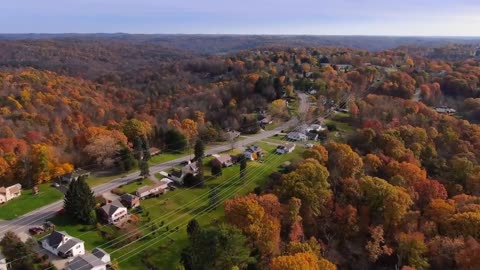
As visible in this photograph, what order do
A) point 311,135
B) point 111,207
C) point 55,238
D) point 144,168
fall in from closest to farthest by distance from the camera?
point 55,238 → point 111,207 → point 144,168 → point 311,135

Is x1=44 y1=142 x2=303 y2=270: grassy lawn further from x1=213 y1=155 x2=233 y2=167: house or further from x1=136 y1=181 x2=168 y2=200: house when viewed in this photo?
x1=213 y1=155 x2=233 y2=167: house

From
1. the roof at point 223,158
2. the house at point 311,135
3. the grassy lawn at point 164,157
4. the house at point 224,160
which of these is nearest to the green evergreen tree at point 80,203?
the grassy lawn at point 164,157

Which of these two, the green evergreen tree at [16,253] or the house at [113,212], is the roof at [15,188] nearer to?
the house at [113,212]

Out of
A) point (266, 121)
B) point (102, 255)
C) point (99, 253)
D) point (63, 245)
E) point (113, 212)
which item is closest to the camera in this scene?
point (102, 255)

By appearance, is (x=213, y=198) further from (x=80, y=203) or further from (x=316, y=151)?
(x=316, y=151)

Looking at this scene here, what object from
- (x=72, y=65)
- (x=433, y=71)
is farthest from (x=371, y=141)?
(x=72, y=65)

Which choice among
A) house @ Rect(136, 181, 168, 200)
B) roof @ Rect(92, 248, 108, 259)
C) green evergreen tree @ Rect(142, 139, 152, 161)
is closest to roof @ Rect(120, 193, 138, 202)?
house @ Rect(136, 181, 168, 200)

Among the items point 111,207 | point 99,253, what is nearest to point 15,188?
point 111,207
